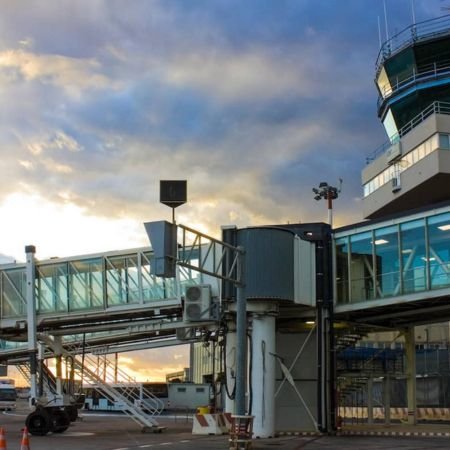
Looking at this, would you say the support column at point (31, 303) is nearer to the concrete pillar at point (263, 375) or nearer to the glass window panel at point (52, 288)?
the glass window panel at point (52, 288)

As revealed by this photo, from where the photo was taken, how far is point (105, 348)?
46906 mm

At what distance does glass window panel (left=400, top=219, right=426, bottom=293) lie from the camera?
2772 cm

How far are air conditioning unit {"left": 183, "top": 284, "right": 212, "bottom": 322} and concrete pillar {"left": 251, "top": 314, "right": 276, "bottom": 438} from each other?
213cm

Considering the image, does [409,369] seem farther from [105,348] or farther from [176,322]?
[105,348]

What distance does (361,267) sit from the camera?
98.9 feet

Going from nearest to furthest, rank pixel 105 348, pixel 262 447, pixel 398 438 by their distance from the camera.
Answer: pixel 262 447 < pixel 398 438 < pixel 105 348

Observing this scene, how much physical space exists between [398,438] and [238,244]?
10175mm

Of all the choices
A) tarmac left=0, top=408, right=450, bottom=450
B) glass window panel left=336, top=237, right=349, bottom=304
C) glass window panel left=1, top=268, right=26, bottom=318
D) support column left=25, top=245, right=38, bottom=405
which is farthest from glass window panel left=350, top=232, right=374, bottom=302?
Result: glass window panel left=1, top=268, right=26, bottom=318

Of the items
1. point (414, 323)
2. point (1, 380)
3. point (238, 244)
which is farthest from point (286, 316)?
point (1, 380)

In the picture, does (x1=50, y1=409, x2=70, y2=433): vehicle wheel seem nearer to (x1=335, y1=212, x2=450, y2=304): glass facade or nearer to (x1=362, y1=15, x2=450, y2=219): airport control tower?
(x1=335, y1=212, x2=450, y2=304): glass facade

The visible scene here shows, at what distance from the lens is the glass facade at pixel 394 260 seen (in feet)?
89.5

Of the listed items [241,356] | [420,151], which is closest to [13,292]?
[241,356]

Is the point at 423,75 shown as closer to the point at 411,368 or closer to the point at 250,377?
the point at 411,368

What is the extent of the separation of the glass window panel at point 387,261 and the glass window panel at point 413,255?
0.35 m
